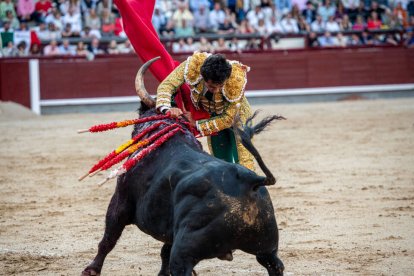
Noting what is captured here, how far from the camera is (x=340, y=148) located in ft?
28.1

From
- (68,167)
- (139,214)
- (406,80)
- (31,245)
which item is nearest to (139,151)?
(139,214)

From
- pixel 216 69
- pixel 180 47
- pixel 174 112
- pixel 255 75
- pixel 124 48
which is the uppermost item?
pixel 216 69

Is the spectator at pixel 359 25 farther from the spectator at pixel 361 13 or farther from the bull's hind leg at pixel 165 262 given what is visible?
the bull's hind leg at pixel 165 262

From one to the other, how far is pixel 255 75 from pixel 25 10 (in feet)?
13.5

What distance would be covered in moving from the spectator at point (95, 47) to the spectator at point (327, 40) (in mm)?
4104

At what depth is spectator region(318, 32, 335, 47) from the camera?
48.7 ft

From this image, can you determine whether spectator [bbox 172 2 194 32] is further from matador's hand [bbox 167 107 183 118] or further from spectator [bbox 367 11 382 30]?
matador's hand [bbox 167 107 183 118]

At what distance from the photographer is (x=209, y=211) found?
9.57 ft

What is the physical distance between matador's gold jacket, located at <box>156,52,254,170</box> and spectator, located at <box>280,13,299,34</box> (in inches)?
434

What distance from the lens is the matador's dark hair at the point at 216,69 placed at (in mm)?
3463

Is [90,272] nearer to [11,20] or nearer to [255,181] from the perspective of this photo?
[255,181]

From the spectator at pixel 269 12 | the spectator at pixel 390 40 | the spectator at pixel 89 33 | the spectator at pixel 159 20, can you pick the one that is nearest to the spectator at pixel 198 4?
the spectator at pixel 159 20

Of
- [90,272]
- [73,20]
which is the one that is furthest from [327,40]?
[90,272]

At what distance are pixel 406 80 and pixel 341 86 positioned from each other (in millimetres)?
1258
